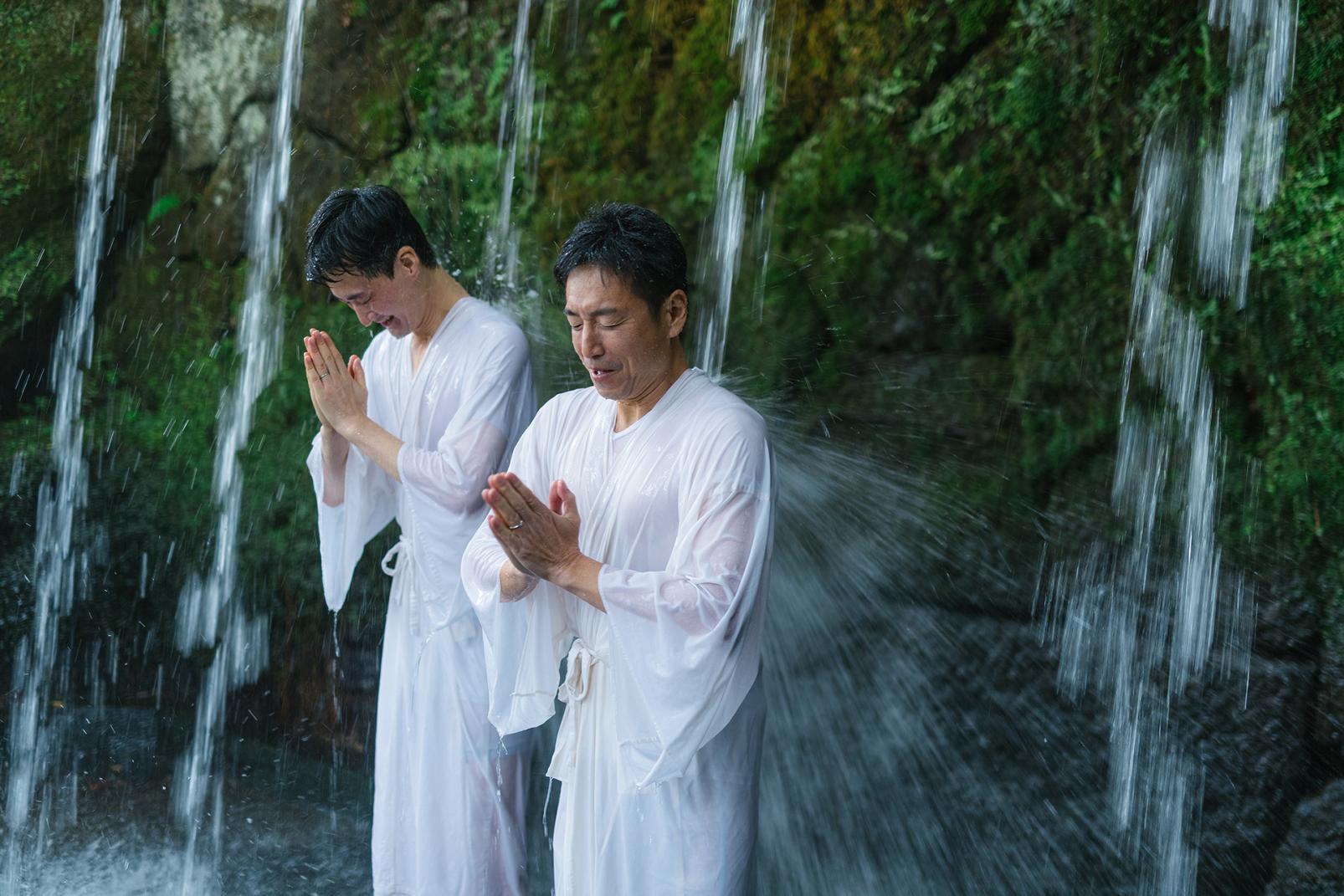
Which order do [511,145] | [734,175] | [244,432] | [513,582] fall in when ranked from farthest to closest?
[244,432], [511,145], [734,175], [513,582]

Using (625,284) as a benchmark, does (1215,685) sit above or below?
below

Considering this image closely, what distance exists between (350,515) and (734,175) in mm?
1984

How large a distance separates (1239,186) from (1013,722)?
6.00 ft

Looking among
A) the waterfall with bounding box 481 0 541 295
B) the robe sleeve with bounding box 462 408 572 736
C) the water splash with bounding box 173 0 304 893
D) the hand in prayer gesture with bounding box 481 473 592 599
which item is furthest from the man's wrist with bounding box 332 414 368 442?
the water splash with bounding box 173 0 304 893

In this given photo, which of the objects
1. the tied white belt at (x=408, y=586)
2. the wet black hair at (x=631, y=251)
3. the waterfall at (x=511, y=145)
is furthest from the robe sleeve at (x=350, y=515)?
the waterfall at (x=511, y=145)

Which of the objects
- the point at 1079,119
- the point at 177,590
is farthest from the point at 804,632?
the point at 177,590

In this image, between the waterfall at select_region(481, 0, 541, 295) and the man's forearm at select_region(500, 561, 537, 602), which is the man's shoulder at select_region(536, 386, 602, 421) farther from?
the waterfall at select_region(481, 0, 541, 295)

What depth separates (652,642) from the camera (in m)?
2.46

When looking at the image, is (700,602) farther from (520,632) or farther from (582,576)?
(520,632)

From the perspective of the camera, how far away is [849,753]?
4.37m

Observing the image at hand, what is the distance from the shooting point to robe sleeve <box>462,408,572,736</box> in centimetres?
274

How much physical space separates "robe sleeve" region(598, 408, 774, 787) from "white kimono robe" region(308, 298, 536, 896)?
0.89m

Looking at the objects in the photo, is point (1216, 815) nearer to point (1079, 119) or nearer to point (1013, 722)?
point (1013, 722)

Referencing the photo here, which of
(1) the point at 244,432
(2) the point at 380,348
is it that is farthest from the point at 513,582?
(1) the point at 244,432
